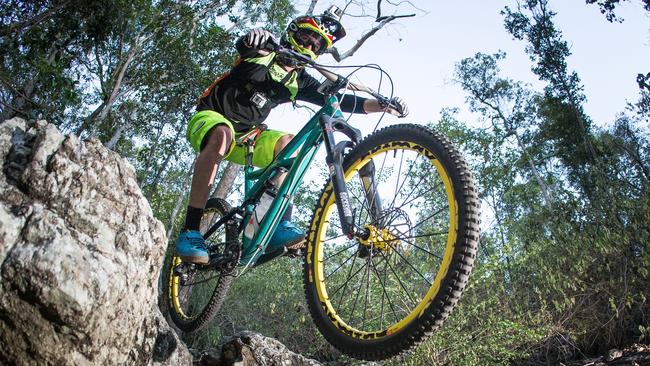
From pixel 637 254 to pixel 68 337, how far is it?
12.0 m

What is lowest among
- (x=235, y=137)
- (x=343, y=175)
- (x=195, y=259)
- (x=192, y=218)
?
(x=195, y=259)

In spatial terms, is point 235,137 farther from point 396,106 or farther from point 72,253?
point 72,253

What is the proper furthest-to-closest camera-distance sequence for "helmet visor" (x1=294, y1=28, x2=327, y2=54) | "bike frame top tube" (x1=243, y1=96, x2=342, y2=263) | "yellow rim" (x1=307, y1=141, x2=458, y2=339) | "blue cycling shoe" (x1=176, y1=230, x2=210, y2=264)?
"helmet visor" (x1=294, y1=28, x2=327, y2=54)
"blue cycling shoe" (x1=176, y1=230, x2=210, y2=264)
"bike frame top tube" (x1=243, y1=96, x2=342, y2=263)
"yellow rim" (x1=307, y1=141, x2=458, y2=339)

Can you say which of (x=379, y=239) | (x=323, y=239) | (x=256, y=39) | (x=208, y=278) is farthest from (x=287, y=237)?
(x=256, y=39)

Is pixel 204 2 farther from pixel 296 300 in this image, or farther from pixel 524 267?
pixel 524 267

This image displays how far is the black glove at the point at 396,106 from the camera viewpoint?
3.48 meters

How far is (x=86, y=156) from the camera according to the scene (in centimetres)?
274

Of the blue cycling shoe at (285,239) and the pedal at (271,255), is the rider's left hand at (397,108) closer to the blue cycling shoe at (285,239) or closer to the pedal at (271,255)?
the blue cycling shoe at (285,239)

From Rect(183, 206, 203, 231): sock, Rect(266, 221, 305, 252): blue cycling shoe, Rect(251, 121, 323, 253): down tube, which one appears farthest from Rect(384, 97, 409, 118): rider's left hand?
Rect(183, 206, 203, 231): sock

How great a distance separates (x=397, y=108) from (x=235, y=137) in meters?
1.37

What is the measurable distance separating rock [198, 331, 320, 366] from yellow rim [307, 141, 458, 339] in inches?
73.2

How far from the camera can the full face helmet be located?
3.71 metres

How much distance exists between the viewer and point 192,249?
3.61 metres

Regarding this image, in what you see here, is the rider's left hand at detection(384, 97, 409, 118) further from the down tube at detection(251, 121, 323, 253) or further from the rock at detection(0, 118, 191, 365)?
the rock at detection(0, 118, 191, 365)
